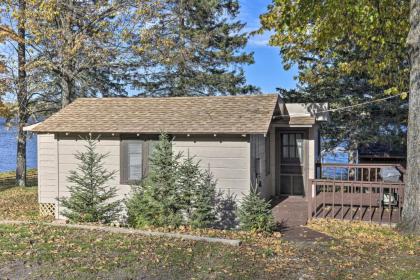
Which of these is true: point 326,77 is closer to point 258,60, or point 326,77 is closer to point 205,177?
point 258,60

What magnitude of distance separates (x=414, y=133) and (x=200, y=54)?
15598 millimetres

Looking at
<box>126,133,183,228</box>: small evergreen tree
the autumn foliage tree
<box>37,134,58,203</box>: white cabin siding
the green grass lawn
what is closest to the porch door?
the autumn foliage tree

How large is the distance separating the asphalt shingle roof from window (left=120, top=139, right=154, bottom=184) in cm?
48

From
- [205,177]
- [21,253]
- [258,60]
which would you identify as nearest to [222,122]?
[205,177]

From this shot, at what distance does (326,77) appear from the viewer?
17.7m

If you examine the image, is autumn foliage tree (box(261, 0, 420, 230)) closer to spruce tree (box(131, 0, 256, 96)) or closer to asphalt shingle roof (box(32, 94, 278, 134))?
asphalt shingle roof (box(32, 94, 278, 134))

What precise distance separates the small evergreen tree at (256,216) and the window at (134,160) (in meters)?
3.62

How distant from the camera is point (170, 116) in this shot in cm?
1162

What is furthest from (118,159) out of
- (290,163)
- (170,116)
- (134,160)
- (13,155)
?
(13,155)

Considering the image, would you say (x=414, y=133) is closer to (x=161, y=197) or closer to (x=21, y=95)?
(x=161, y=197)

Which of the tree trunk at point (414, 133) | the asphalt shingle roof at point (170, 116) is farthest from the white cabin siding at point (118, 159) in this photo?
the tree trunk at point (414, 133)

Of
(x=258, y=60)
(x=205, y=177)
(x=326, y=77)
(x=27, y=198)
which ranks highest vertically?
(x=258, y=60)

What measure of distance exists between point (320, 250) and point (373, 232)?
2142 millimetres

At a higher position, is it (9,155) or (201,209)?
(9,155)
